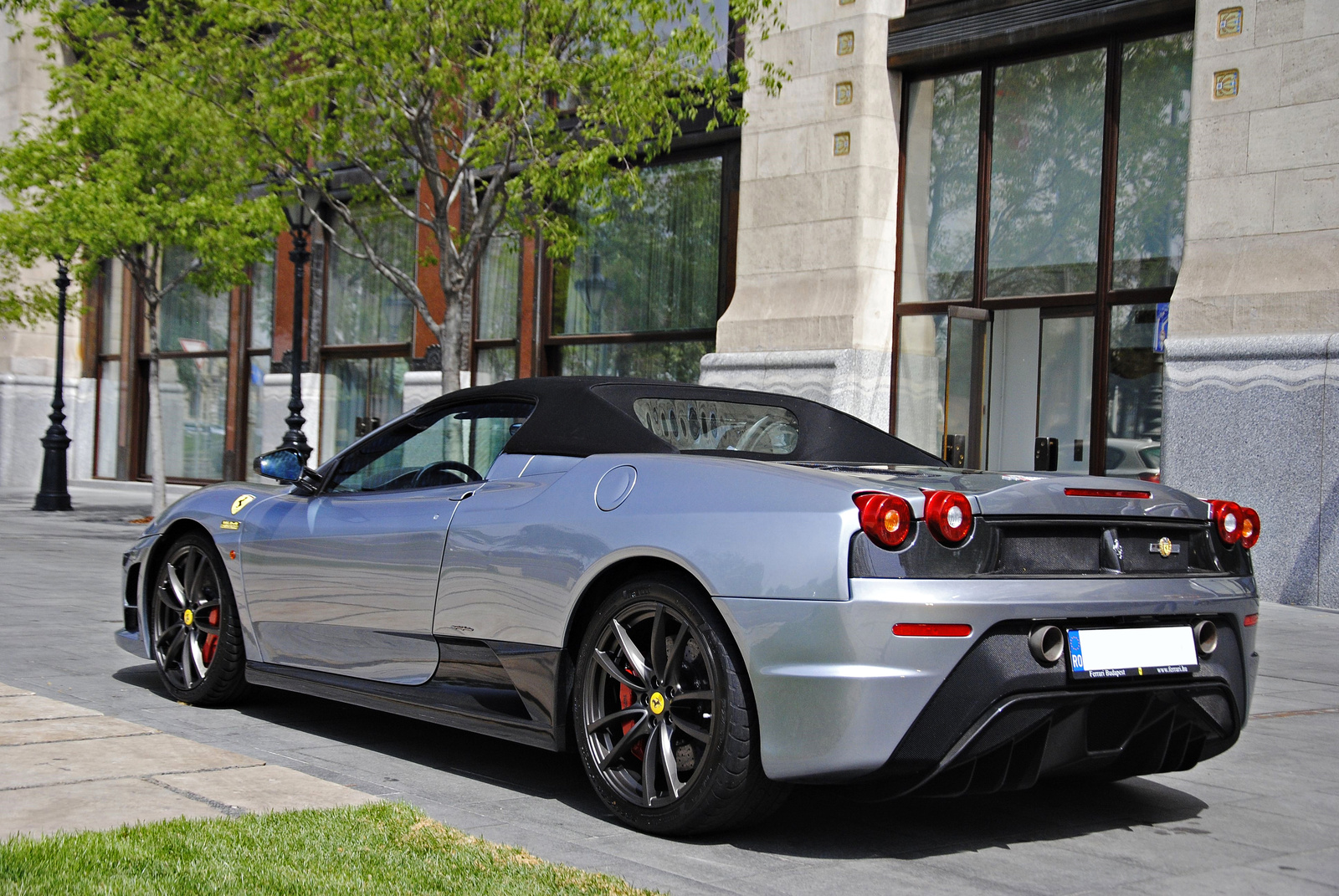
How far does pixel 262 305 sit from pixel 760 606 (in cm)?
2303

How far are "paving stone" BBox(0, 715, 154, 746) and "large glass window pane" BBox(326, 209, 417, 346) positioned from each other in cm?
1661

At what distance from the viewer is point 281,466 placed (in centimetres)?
586

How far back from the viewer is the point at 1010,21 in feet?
46.3

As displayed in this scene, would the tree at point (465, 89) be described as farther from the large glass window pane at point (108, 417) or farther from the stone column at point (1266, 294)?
the large glass window pane at point (108, 417)

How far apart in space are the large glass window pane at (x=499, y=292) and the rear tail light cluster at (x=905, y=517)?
16698mm

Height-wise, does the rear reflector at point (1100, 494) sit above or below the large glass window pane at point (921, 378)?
below

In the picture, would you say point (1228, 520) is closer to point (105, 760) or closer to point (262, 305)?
point (105, 760)

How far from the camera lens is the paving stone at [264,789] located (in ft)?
13.6

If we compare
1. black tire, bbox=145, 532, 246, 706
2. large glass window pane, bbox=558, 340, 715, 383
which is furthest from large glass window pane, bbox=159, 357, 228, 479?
black tire, bbox=145, 532, 246, 706

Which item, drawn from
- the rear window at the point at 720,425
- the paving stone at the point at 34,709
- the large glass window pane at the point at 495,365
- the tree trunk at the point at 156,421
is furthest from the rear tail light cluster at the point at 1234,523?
the large glass window pane at the point at 495,365

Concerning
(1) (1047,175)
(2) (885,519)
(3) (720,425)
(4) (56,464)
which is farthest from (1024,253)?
(4) (56,464)

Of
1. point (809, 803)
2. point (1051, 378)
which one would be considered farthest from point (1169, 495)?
point (1051, 378)

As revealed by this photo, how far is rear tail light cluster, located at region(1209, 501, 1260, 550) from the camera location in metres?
4.48

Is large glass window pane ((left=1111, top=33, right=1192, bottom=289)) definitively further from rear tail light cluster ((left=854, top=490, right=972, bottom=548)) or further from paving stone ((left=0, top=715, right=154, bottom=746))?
paving stone ((left=0, top=715, right=154, bottom=746))
